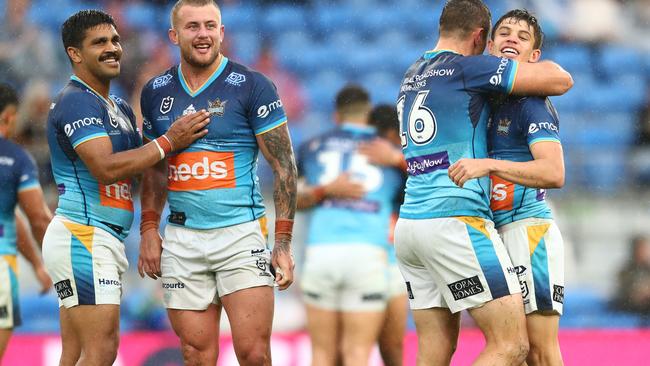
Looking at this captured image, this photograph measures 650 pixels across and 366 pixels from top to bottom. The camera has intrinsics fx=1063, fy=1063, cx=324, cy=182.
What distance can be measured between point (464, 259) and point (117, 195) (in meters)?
1.96

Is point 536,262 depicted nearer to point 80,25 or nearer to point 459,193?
point 459,193

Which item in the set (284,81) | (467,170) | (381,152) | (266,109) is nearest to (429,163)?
(467,170)

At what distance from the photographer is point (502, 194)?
5.74 metres

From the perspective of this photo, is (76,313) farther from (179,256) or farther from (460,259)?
(460,259)

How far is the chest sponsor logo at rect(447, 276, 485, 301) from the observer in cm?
533

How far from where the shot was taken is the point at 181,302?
224 inches

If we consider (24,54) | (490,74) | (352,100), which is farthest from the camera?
(24,54)

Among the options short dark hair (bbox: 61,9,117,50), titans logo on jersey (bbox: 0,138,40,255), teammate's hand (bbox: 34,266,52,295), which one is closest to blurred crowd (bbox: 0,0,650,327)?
teammate's hand (bbox: 34,266,52,295)

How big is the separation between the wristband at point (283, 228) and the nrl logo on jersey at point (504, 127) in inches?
48.3

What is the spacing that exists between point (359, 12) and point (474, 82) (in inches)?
394

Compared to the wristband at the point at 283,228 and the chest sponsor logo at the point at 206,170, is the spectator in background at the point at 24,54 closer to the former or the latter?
the chest sponsor logo at the point at 206,170

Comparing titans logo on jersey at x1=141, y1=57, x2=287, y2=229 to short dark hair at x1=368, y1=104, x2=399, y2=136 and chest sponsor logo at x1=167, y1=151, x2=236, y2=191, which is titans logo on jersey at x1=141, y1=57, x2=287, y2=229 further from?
short dark hair at x1=368, y1=104, x2=399, y2=136

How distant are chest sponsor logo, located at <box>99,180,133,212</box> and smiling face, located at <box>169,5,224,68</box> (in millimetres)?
799

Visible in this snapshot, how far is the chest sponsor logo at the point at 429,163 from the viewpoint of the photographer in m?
5.43
